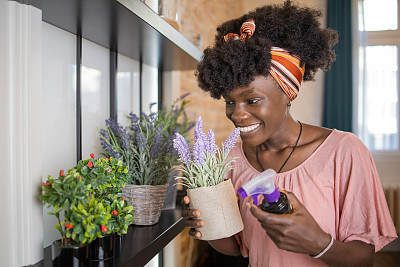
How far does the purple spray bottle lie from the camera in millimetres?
790

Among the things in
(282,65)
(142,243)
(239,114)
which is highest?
(282,65)

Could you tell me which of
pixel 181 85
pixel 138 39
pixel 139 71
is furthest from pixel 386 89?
pixel 138 39

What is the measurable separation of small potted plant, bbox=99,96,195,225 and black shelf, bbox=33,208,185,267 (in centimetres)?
5

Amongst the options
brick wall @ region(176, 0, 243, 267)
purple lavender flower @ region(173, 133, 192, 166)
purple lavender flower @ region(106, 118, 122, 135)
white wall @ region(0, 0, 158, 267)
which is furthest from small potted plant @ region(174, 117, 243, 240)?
brick wall @ region(176, 0, 243, 267)

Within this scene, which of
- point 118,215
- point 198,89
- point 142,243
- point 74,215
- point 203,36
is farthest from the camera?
point 203,36

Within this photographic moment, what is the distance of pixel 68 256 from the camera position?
2.63 feet

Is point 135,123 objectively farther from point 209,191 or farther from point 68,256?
point 68,256

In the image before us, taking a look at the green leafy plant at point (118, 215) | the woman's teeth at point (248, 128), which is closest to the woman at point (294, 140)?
the woman's teeth at point (248, 128)

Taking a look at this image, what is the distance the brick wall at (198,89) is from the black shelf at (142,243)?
773 millimetres

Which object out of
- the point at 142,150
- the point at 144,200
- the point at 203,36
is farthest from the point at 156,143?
the point at 203,36

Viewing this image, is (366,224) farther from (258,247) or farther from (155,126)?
(155,126)

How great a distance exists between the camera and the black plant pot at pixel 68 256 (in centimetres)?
80

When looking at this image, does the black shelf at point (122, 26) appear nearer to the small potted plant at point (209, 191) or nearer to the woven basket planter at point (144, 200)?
the small potted plant at point (209, 191)

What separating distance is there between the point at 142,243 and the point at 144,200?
176 mm
